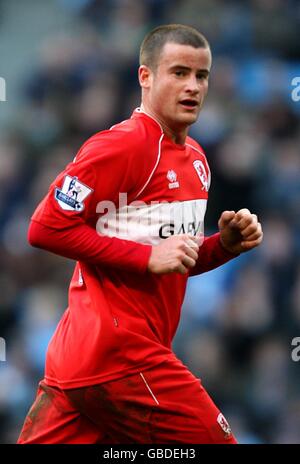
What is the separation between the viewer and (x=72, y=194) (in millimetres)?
3873

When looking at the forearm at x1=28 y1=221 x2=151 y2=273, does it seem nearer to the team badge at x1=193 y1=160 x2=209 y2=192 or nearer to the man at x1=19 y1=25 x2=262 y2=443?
the man at x1=19 y1=25 x2=262 y2=443

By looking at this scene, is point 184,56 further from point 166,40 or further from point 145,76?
point 145,76

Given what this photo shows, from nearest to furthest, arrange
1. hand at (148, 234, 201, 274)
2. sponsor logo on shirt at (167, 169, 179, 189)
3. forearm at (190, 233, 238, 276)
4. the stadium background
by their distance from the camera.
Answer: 1. hand at (148, 234, 201, 274)
2. sponsor logo on shirt at (167, 169, 179, 189)
3. forearm at (190, 233, 238, 276)
4. the stadium background

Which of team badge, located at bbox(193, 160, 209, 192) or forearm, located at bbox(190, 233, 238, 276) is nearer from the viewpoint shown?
team badge, located at bbox(193, 160, 209, 192)

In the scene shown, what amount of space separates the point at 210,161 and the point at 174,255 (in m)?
4.28

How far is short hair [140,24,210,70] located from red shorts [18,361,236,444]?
139 cm

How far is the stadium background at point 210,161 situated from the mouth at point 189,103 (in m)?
3.48

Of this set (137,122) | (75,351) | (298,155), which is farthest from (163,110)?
(298,155)

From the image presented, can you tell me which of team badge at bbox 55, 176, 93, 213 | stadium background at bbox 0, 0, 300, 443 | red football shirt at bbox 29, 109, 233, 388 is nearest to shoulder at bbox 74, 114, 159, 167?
red football shirt at bbox 29, 109, 233, 388

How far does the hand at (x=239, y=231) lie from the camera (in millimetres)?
4180

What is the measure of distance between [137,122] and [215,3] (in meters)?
5.60

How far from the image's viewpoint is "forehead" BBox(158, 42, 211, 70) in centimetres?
418

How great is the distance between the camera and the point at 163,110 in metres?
4.23
